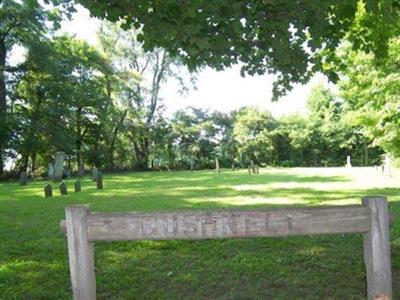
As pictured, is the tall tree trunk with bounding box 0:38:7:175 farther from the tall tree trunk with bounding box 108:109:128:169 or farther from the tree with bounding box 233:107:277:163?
the tree with bounding box 233:107:277:163

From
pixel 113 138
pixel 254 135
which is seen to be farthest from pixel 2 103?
pixel 254 135

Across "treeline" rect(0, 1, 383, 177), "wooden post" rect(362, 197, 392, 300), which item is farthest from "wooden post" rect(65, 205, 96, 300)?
"treeline" rect(0, 1, 383, 177)

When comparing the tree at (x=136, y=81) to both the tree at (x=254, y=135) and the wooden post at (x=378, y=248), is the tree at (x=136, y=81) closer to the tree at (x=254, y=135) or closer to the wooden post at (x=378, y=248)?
the tree at (x=254, y=135)

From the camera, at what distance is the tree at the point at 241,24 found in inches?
246

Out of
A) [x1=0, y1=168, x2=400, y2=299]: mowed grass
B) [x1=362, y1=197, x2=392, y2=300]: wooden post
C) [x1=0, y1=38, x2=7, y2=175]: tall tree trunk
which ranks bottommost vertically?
[x1=0, y1=168, x2=400, y2=299]: mowed grass

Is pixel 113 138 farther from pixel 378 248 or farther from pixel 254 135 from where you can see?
pixel 378 248

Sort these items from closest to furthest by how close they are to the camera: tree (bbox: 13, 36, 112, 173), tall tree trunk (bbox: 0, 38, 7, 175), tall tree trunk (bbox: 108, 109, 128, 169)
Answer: tall tree trunk (bbox: 0, 38, 7, 175) < tree (bbox: 13, 36, 112, 173) < tall tree trunk (bbox: 108, 109, 128, 169)

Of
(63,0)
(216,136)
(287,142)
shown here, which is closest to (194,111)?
(216,136)

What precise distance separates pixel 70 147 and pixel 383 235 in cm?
3609

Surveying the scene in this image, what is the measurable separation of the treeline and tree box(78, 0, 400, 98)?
11.6m

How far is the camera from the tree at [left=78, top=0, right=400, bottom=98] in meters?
6.24

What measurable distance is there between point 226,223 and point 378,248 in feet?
4.32

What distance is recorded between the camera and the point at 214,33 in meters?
6.77

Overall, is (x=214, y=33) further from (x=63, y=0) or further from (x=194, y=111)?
(x=194, y=111)
